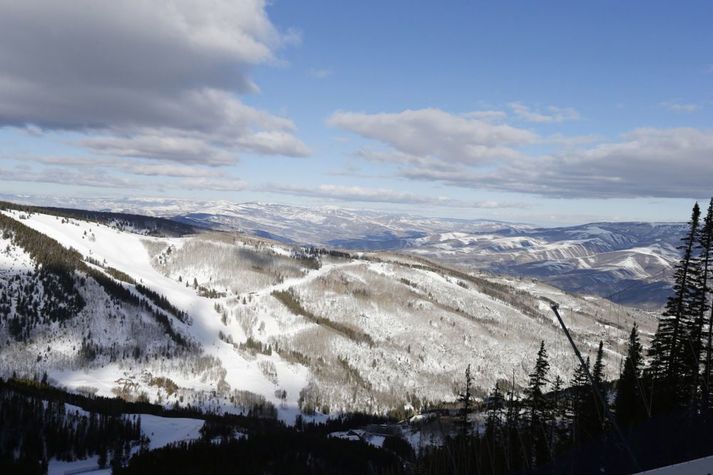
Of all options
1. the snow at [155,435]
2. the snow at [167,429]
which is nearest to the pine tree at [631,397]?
the snow at [155,435]

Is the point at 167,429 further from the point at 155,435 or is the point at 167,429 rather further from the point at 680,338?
the point at 680,338

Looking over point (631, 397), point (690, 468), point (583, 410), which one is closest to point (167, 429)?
point (583, 410)

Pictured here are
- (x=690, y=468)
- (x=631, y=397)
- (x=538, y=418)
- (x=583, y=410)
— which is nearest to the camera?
A: (x=690, y=468)

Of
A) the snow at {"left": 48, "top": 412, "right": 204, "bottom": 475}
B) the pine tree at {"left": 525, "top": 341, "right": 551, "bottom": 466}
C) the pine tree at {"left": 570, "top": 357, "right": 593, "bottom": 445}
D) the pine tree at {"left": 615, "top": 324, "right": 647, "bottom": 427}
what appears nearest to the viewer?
the pine tree at {"left": 615, "top": 324, "right": 647, "bottom": 427}

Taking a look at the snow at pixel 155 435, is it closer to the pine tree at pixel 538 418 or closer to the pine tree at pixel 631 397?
the pine tree at pixel 538 418

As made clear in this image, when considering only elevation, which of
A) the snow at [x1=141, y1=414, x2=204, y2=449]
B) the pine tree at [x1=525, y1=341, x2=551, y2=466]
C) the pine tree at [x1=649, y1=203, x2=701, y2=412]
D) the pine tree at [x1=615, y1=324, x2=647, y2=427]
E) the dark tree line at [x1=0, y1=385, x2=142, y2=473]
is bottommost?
the snow at [x1=141, y1=414, x2=204, y2=449]

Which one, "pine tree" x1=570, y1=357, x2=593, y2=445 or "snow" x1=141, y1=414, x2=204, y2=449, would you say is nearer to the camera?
"pine tree" x1=570, y1=357, x2=593, y2=445

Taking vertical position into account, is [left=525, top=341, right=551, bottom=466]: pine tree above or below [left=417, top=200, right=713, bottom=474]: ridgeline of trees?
below

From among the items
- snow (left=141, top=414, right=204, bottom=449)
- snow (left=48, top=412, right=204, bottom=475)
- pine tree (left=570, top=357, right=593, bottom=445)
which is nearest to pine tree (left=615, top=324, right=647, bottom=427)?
pine tree (left=570, top=357, right=593, bottom=445)

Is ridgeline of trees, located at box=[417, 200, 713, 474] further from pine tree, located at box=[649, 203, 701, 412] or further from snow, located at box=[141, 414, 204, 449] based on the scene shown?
snow, located at box=[141, 414, 204, 449]

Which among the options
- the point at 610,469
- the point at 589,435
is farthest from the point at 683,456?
the point at 589,435
